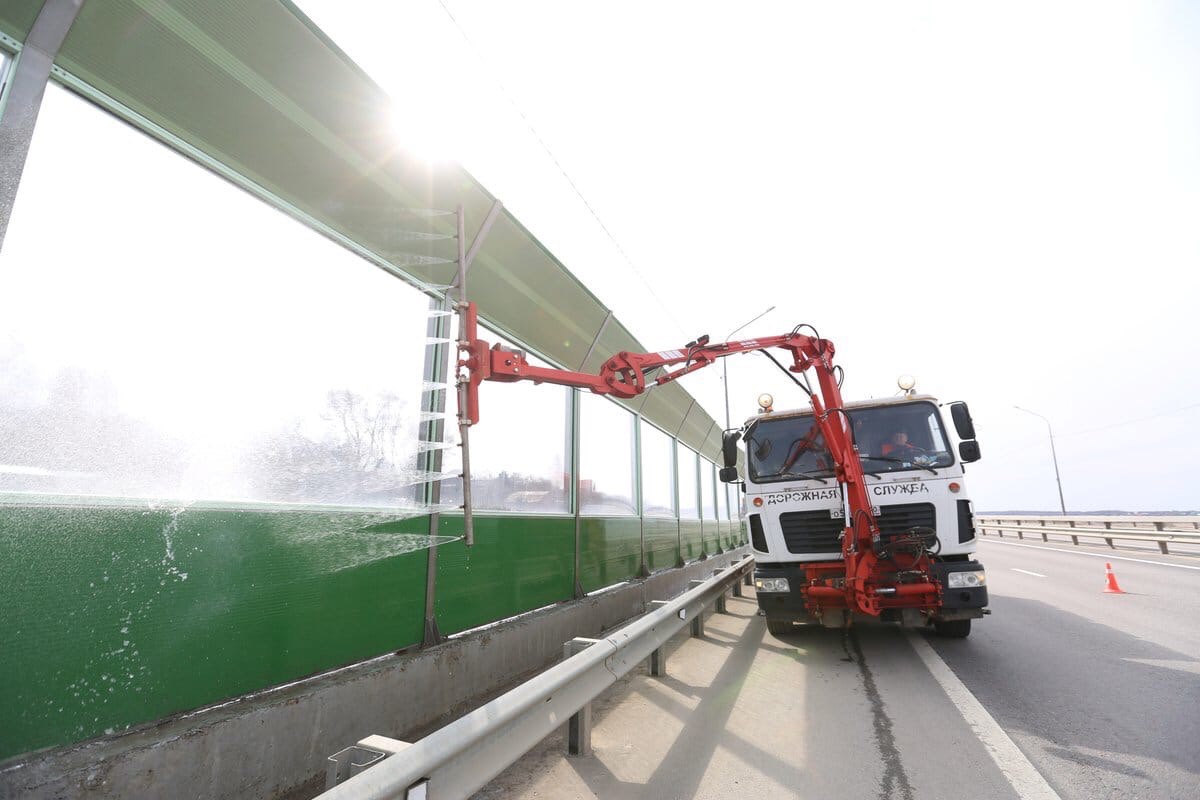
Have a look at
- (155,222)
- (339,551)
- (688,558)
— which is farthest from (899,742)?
(688,558)

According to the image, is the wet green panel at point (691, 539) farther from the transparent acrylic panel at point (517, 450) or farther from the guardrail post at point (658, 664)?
the guardrail post at point (658, 664)

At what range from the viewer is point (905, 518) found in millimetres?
5734

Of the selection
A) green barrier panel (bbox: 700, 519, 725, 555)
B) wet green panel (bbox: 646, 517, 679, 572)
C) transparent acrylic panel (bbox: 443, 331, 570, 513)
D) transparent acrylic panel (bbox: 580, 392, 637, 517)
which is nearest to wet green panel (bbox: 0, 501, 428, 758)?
transparent acrylic panel (bbox: 443, 331, 570, 513)

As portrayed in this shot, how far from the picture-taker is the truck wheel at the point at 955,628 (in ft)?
20.0

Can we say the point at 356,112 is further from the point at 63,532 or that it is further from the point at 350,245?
the point at 63,532

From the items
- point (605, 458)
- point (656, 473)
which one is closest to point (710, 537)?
point (656, 473)

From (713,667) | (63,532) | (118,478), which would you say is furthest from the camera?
(713,667)

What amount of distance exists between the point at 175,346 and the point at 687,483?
40.8ft

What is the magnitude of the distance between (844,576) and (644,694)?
8.17 feet

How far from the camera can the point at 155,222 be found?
254 centimetres

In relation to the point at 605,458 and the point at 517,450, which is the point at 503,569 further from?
the point at 605,458

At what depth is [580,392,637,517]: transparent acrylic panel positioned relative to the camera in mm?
7266

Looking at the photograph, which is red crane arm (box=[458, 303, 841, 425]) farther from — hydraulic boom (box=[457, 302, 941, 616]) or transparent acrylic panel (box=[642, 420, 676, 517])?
transparent acrylic panel (box=[642, 420, 676, 517])

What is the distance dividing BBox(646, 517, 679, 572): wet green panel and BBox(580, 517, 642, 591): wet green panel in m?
0.57
